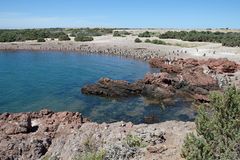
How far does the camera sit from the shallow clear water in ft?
102

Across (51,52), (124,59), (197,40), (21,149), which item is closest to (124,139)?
(21,149)

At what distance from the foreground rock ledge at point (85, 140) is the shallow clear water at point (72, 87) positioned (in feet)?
27.0

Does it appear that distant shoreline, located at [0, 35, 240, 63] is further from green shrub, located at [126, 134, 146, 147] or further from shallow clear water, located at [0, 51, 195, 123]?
green shrub, located at [126, 134, 146, 147]

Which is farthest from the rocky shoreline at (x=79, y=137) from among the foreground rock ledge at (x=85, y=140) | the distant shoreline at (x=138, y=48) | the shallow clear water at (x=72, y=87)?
the distant shoreline at (x=138, y=48)

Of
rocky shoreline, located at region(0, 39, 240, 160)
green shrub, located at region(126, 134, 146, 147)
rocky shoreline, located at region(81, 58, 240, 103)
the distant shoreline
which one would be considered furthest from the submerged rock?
the distant shoreline

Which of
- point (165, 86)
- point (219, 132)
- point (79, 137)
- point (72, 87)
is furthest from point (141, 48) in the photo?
point (219, 132)

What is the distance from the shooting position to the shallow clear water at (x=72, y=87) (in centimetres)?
3120

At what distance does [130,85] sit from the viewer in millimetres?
39281

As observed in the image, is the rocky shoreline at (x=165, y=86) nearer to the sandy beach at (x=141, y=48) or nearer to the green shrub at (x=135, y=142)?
the sandy beach at (x=141, y=48)

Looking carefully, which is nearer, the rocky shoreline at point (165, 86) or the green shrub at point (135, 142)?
the green shrub at point (135, 142)

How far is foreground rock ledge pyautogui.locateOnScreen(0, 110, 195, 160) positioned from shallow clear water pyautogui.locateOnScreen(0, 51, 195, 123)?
8.24 m

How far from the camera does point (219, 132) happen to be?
13953 mm

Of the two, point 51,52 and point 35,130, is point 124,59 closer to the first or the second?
point 51,52

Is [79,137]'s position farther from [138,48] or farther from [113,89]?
[138,48]
